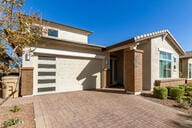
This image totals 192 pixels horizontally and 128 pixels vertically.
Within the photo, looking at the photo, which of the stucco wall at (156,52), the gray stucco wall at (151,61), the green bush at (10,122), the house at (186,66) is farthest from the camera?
the house at (186,66)

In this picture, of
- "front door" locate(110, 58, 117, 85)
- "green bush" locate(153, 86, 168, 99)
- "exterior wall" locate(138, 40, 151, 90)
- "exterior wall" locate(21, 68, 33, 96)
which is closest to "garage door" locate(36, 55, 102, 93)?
"exterior wall" locate(21, 68, 33, 96)

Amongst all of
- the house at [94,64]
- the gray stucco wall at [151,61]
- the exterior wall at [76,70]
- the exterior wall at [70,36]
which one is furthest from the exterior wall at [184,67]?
the exterior wall at [70,36]

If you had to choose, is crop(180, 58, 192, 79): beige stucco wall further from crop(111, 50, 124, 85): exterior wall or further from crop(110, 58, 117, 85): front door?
crop(110, 58, 117, 85): front door

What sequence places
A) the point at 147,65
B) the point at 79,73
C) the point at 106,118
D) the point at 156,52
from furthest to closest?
the point at 156,52 → the point at 79,73 → the point at 147,65 → the point at 106,118

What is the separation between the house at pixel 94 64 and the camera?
7.79 m

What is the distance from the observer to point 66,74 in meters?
9.05

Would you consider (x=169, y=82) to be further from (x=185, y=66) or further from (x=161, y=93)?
(x=185, y=66)

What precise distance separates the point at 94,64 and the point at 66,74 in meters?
2.85

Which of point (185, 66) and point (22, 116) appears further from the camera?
point (185, 66)

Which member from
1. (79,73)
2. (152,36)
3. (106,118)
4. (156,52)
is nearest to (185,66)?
(156,52)

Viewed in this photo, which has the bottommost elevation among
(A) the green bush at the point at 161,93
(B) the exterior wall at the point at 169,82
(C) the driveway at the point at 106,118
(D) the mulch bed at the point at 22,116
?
(C) the driveway at the point at 106,118

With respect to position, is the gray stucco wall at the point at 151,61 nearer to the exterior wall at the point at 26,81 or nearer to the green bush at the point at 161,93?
the green bush at the point at 161,93

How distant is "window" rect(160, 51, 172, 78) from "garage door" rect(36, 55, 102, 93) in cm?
577

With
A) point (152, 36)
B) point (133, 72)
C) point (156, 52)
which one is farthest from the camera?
point (156, 52)
